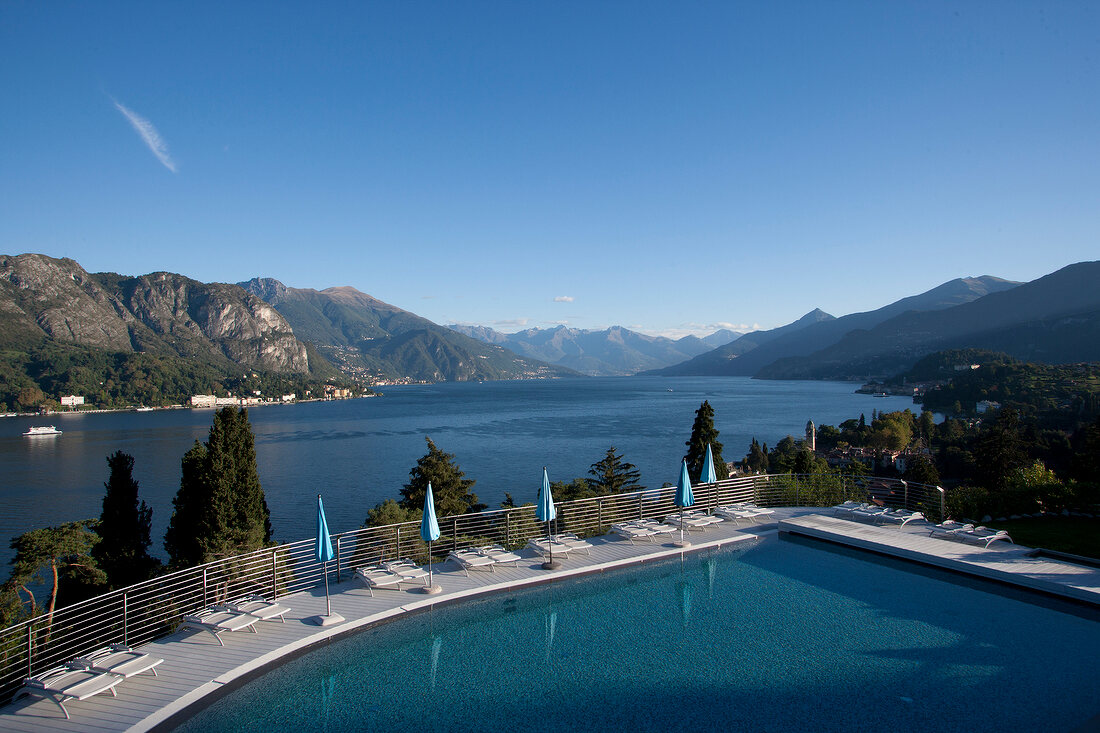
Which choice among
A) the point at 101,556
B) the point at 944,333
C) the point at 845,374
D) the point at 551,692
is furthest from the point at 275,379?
the point at 944,333

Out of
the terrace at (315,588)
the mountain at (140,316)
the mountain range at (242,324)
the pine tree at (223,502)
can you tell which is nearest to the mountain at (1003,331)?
the mountain range at (242,324)

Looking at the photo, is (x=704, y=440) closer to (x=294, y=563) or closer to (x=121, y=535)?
(x=294, y=563)

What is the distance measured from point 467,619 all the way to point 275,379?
458 feet

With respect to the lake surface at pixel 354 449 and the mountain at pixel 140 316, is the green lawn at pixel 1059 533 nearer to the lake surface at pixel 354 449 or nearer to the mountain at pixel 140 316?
the lake surface at pixel 354 449

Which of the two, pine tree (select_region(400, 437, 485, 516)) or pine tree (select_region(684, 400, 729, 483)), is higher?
pine tree (select_region(684, 400, 729, 483))

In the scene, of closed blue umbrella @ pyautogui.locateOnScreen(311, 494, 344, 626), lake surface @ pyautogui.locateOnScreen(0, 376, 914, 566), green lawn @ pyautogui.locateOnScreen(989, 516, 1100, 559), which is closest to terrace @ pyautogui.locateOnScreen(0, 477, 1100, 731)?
closed blue umbrella @ pyautogui.locateOnScreen(311, 494, 344, 626)

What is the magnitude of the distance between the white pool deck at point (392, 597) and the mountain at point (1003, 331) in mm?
112311

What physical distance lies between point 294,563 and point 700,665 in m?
6.58

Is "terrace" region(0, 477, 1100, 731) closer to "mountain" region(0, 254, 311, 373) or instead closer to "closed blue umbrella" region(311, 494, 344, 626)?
"closed blue umbrella" region(311, 494, 344, 626)

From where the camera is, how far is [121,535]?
36.9 ft

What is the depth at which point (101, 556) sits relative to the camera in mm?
11156

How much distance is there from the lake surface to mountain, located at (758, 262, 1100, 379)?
34.9 m

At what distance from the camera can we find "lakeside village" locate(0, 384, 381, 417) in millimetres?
90500

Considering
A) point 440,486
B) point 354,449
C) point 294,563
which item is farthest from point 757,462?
point 294,563
